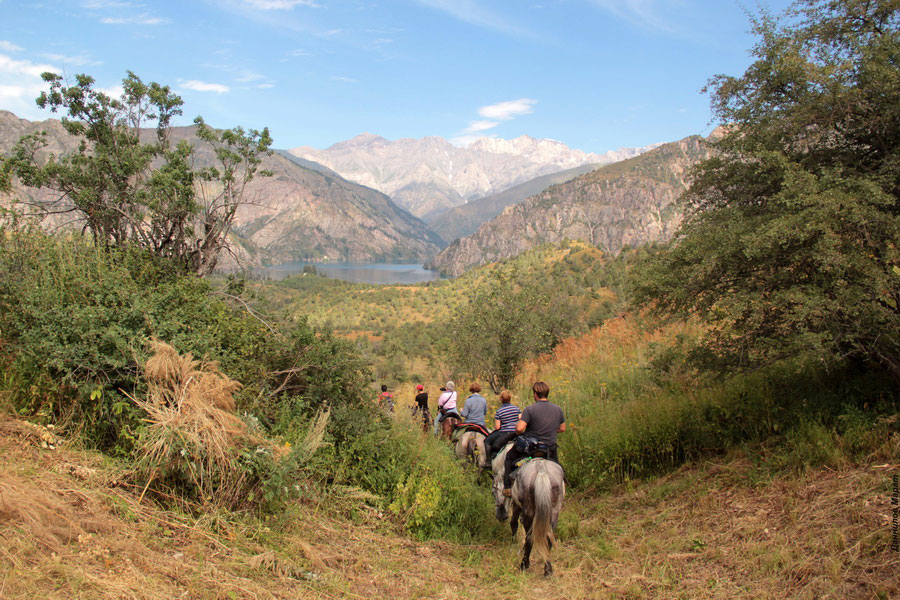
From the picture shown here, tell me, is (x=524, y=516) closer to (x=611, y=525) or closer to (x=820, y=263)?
(x=611, y=525)

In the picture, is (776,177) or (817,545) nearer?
(817,545)

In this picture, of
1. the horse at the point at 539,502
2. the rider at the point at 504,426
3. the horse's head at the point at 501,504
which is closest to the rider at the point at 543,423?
the horse at the point at 539,502

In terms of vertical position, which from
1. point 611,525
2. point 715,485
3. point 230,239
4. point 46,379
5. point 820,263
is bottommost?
point 611,525

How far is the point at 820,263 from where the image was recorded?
640 cm

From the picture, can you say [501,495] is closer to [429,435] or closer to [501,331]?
[429,435]

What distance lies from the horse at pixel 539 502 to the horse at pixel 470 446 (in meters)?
2.80

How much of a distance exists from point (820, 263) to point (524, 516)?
501 centimetres

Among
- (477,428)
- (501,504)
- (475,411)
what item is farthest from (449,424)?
(501,504)

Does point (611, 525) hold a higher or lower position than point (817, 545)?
lower

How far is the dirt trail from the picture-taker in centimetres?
398

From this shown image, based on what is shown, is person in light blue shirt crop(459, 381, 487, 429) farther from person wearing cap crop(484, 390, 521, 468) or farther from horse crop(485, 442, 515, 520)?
horse crop(485, 442, 515, 520)

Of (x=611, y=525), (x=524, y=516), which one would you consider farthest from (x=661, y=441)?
(x=524, y=516)

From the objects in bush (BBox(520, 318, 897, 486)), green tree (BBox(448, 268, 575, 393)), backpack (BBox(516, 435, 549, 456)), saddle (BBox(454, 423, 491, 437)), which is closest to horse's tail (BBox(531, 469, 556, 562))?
backpack (BBox(516, 435, 549, 456))

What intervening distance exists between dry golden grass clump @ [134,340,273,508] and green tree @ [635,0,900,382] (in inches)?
255
